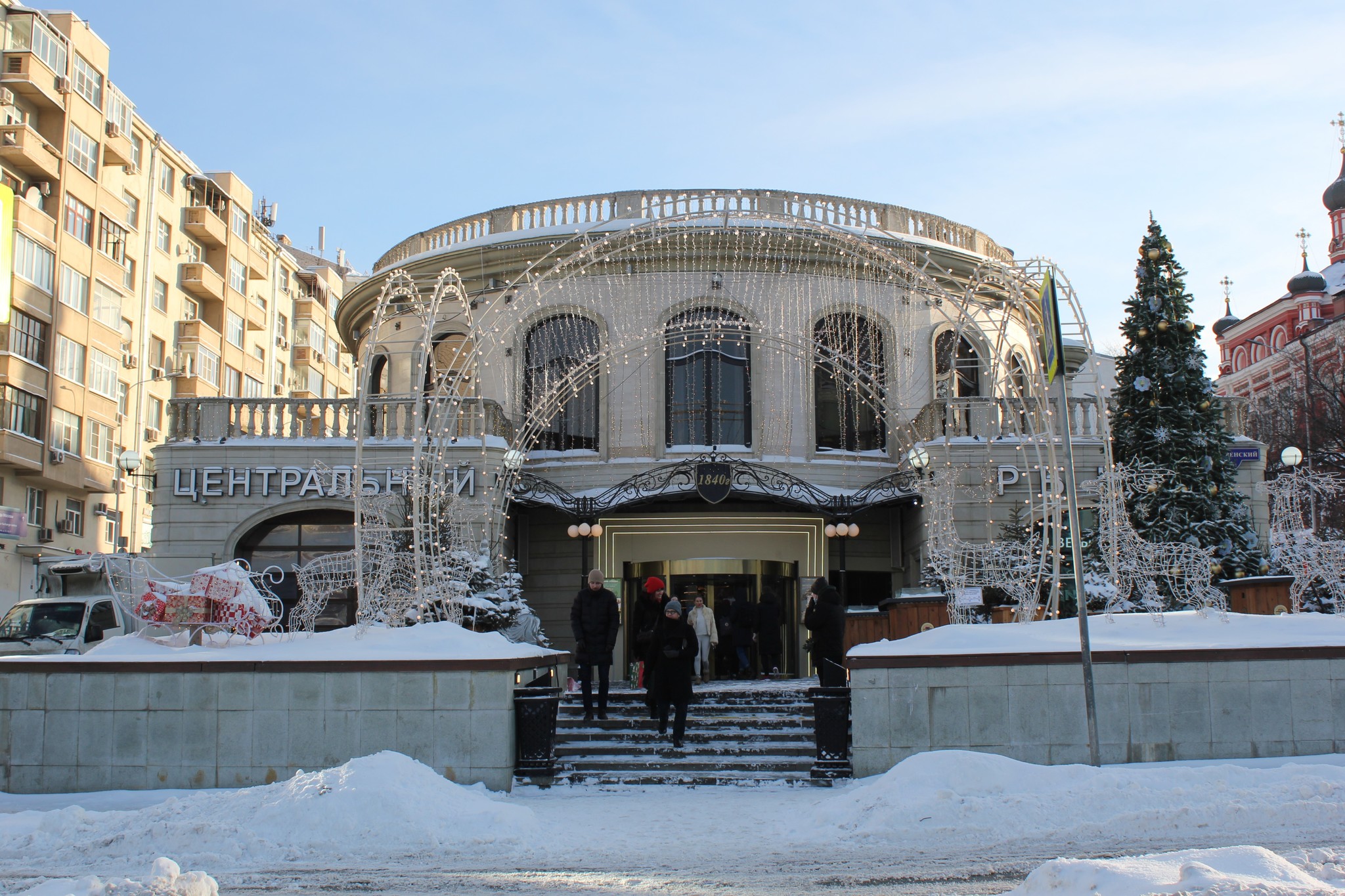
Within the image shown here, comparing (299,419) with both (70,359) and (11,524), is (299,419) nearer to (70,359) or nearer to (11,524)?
(11,524)

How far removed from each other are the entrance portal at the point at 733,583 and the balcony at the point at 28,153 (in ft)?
74.5

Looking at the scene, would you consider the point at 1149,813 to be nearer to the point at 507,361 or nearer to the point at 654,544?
the point at 654,544

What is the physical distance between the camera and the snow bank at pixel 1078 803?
8680 millimetres

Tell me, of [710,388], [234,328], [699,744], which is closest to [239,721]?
[699,744]

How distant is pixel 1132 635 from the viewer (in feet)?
38.5

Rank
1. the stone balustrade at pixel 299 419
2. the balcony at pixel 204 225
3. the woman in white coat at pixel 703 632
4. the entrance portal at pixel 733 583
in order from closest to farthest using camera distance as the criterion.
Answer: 1. the woman in white coat at pixel 703 632
2. the stone balustrade at pixel 299 419
3. the entrance portal at pixel 733 583
4. the balcony at pixel 204 225

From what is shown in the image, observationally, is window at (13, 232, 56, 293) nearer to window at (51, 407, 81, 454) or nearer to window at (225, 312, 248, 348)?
window at (51, 407, 81, 454)

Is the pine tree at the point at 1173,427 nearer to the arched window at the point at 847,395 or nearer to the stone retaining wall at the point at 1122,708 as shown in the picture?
the stone retaining wall at the point at 1122,708

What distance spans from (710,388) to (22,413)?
2114cm

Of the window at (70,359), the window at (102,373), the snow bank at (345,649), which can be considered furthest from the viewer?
the window at (102,373)

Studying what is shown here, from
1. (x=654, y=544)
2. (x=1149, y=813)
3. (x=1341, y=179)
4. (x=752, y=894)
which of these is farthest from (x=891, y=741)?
(x=1341, y=179)

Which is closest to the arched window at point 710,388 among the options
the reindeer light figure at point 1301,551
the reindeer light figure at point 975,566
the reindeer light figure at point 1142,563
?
the reindeer light figure at point 975,566

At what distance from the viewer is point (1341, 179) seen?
6362cm

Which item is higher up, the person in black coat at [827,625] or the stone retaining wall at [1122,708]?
the person in black coat at [827,625]
